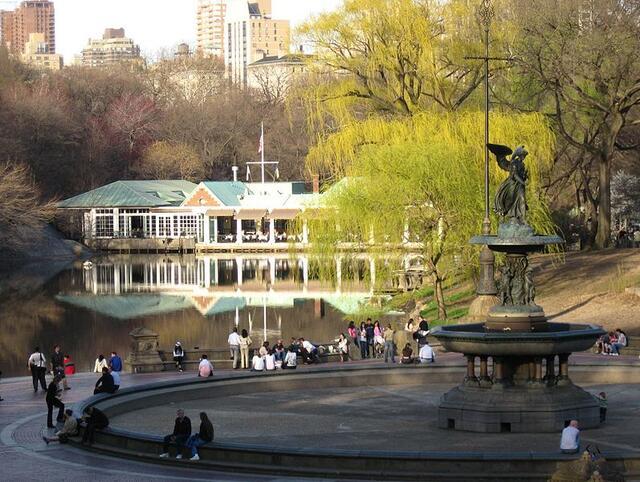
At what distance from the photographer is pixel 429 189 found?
5294 cm

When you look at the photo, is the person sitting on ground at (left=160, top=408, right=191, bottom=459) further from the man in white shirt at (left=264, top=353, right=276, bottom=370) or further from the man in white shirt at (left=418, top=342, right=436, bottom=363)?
the man in white shirt at (left=418, top=342, right=436, bottom=363)

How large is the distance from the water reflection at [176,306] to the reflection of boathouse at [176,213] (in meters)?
20.4

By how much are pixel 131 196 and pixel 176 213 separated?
4.21 metres

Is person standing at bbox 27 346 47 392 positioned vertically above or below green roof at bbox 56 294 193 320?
above

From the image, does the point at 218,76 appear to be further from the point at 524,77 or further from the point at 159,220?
the point at 524,77

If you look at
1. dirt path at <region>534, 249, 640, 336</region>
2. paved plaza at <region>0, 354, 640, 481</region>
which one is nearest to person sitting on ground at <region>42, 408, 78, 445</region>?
paved plaza at <region>0, 354, 640, 481</region>

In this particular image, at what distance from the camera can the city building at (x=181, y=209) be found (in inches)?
4832

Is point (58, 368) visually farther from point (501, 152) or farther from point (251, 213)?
point (251, 213)

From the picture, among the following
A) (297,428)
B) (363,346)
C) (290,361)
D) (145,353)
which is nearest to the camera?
(297,428)

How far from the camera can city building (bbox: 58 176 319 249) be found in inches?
4832

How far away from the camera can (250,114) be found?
15788cm

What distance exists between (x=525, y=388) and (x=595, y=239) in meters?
40.1

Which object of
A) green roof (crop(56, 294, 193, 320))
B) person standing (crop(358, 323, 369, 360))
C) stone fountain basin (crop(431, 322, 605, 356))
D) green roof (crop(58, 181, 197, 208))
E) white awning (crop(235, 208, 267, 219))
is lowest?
green roof (crop(56, 294, 193, 320))

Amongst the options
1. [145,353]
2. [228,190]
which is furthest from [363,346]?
[228,190]
